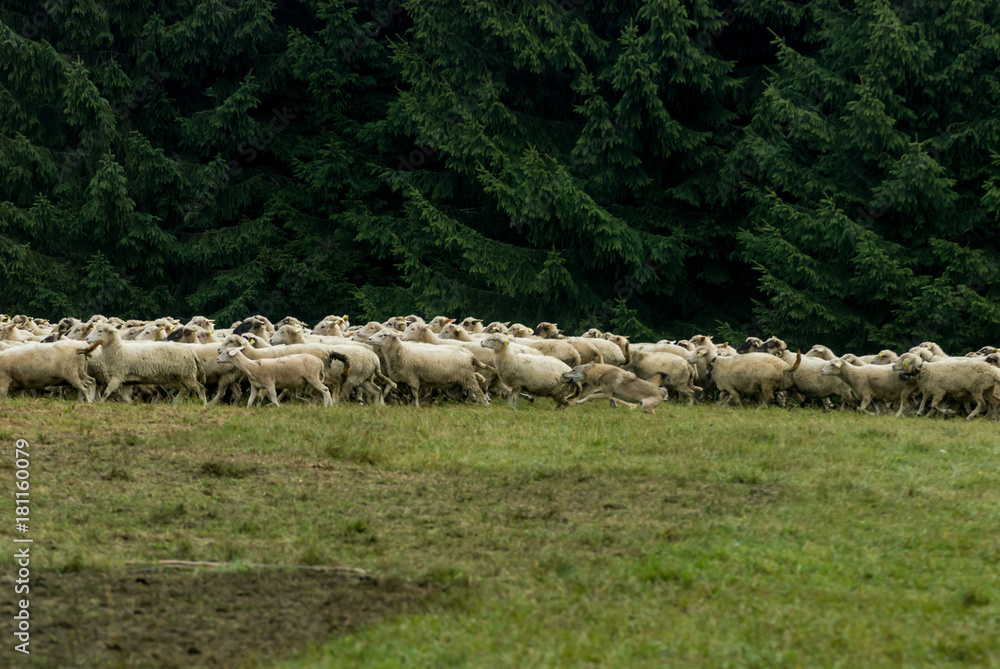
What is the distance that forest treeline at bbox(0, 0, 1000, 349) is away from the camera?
24.4m

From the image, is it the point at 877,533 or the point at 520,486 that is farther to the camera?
the point at 520,486

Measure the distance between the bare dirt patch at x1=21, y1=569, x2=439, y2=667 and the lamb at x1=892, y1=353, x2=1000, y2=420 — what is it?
35.8 feet

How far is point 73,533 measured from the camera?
24.3 ft

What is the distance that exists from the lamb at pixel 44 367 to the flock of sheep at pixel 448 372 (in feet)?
0.04

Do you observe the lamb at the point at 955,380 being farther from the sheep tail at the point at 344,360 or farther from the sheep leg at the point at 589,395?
the sheep tail at the point at 344,360

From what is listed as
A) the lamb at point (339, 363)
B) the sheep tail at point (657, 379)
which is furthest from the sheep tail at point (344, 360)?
the sheep tail at point (657, 379)

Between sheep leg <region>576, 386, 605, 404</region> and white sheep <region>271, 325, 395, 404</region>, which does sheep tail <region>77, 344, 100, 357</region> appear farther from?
sheep leg <region>576, 386, 605, 404</region>

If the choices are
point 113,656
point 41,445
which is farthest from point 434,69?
point 113,656

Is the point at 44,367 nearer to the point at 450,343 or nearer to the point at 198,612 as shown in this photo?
the point at 450,343

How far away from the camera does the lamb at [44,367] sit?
13.5 metres

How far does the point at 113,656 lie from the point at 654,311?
84.5ft

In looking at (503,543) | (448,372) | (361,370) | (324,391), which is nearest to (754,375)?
(448,372)

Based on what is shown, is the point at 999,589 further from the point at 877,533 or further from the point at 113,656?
the point at 113,656

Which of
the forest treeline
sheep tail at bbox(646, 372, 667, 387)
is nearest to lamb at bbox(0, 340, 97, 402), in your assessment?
sheep tail at bbox(646, 372, 667, 387)
